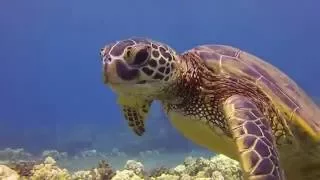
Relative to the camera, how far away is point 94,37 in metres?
99.2

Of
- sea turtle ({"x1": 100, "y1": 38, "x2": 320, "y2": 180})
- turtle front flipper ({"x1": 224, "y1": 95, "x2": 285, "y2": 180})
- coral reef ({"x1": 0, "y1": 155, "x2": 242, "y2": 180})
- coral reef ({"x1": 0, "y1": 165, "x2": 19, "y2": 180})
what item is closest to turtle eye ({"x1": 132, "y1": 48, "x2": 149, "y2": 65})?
sea turtle ({"x1": 100, "y1": 38, "x2": 320, "y2": 180})

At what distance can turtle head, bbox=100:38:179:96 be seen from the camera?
8.61ft

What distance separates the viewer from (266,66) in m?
3.52

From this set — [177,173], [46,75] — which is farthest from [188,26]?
[177,173]

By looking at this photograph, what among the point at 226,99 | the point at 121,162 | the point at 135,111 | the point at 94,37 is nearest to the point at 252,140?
the point at 226,99

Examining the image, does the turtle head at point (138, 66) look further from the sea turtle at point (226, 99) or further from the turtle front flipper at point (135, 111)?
the turtle front flipper at point (135, 111)

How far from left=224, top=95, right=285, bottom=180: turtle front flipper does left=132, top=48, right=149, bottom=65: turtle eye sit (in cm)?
58

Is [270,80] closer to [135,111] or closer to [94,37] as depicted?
[135,111]

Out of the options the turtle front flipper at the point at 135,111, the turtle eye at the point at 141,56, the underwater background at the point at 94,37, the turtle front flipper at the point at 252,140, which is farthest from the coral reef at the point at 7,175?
the underwater background at the point at 94,37

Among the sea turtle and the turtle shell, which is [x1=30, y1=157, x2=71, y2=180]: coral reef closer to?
the sea turtle

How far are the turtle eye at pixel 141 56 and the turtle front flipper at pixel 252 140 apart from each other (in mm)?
580

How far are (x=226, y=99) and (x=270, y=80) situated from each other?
0.50 metres

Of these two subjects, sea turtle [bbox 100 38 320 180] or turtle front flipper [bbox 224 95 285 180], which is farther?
sea turtle [bbox 100 38 320 180]

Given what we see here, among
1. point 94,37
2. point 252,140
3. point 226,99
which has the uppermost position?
point 94,37
